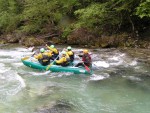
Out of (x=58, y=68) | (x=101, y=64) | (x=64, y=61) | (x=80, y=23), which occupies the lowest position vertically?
(x=101, y=64)

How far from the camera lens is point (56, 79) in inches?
485

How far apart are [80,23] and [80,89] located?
33.8 feet

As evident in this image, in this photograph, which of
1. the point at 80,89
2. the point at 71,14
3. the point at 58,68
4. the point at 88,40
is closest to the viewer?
the point at 80,89

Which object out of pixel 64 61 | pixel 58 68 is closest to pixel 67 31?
pixel 64 61

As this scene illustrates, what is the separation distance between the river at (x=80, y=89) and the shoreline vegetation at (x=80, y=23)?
445 centimetres

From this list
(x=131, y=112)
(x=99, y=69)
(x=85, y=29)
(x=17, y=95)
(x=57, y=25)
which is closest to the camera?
(x=131, y=112)

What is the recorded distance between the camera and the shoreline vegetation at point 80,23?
62.2 ft

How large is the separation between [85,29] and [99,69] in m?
8.36

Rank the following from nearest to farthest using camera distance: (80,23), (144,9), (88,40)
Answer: (144,9) < (80,23) < (88,40)

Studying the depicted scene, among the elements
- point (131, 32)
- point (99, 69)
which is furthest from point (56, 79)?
point (131, 32)

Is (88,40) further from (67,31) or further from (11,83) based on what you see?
(11,83)

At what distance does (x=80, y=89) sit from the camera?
10.9m

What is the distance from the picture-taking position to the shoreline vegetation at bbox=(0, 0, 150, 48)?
19.0 m

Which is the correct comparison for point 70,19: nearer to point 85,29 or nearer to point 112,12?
point 85,29
